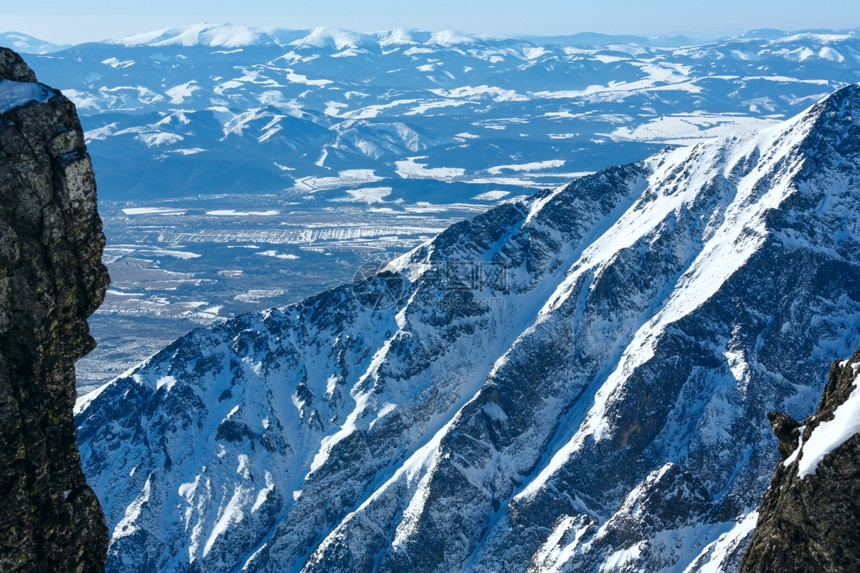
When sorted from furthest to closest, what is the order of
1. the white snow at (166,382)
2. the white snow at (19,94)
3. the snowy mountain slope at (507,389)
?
the white snow at (166,382), the snowy mountain slope at (507,389), the white snow at (19,94)

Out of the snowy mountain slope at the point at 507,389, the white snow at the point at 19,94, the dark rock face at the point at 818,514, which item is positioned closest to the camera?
the dark rock face at the point at 818,514

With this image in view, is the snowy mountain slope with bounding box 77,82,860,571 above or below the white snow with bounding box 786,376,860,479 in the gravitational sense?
below

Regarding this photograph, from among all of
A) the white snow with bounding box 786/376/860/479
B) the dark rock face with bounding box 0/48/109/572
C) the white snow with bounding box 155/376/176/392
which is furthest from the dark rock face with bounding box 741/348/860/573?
the white snow with bounding box 155/376/176/392

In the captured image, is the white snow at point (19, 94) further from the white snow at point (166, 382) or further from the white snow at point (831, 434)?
the white snow at point (166, 382)

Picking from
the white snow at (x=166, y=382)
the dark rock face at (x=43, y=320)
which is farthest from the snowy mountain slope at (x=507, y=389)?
the dark rock face at (x=43, y=320)

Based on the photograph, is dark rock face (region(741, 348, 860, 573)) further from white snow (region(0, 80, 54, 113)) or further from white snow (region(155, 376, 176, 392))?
white snow (region(155, 376, 176, 392))

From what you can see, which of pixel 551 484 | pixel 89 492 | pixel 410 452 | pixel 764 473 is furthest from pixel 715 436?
pixel 89 492

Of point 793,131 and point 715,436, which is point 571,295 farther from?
point 793,131

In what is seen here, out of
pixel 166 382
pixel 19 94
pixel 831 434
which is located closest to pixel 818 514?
pixel 831 434
